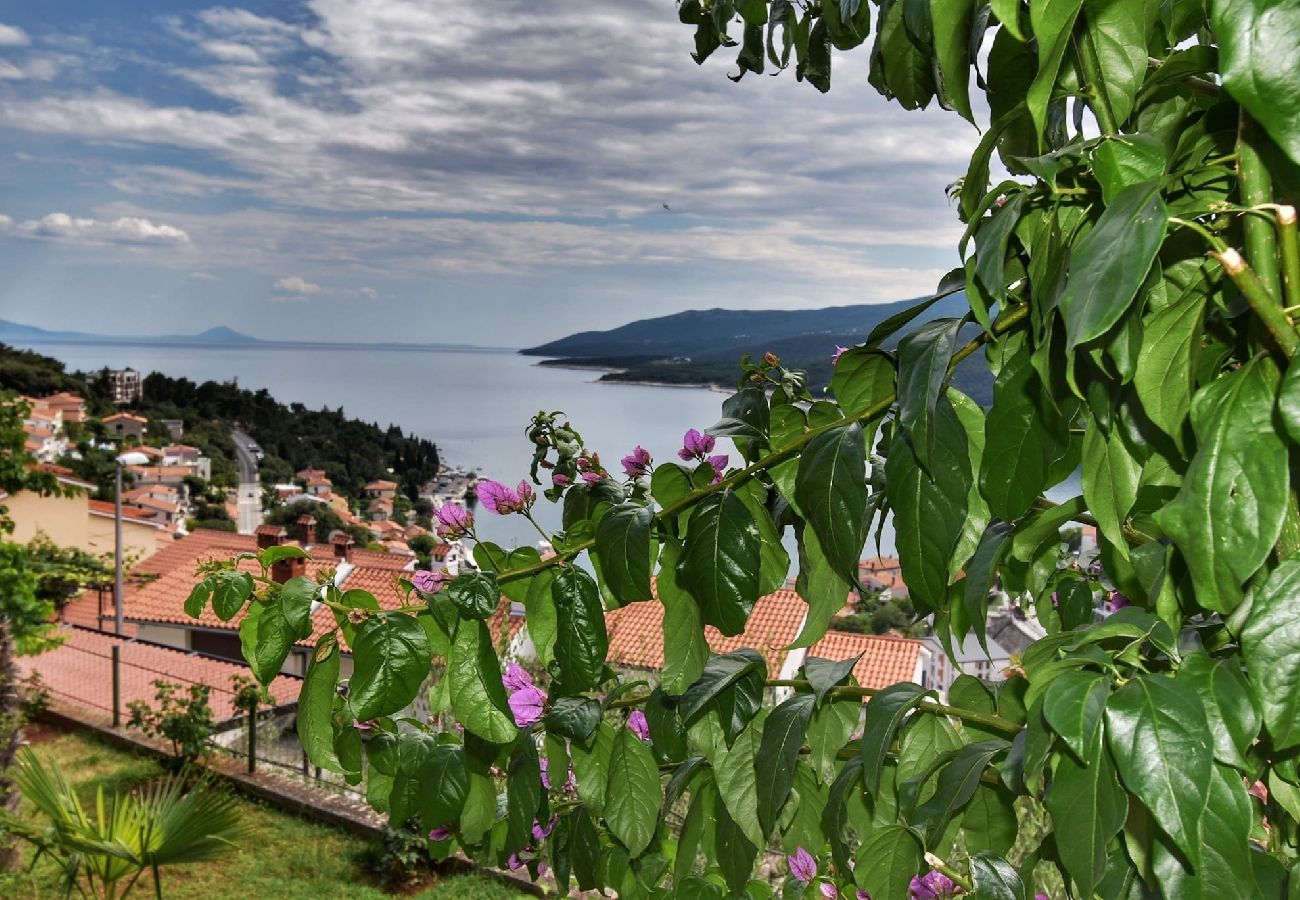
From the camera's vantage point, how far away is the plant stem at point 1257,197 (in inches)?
13.6

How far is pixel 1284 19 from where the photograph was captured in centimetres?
28

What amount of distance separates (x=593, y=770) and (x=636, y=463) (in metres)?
0.38

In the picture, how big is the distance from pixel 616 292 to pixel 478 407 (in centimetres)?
554

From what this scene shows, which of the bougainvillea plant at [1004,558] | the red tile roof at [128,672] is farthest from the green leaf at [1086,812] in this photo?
the red tile roof at [128,672]

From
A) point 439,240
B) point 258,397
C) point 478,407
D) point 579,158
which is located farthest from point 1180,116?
point 439,240

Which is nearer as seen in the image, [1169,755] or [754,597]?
[1169,755]

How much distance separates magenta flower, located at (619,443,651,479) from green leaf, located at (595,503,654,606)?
41cm

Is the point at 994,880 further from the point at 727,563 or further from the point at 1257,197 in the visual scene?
the point at 1257,197

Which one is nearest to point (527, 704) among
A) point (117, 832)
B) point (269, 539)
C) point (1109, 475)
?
point (1109, 475)

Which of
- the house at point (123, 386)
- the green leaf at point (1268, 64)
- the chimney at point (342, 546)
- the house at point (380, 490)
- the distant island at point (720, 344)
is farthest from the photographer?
the house at point (123, 386)

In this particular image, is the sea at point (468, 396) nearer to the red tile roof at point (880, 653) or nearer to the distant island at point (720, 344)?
the distant island at point (720, 344)

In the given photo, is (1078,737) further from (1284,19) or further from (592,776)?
(592,776)

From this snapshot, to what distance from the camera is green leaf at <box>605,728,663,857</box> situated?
71 centimetres

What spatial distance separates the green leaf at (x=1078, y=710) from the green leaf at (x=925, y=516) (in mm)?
147
